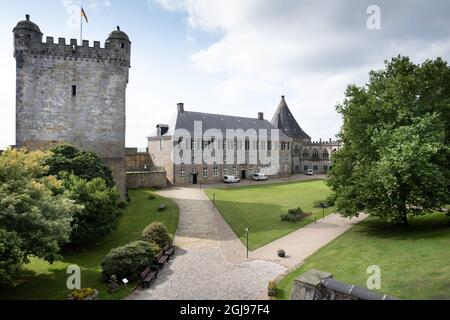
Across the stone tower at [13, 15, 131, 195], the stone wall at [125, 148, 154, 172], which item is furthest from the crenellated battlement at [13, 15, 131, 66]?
the stone wall at [125, 148, 154, 172]

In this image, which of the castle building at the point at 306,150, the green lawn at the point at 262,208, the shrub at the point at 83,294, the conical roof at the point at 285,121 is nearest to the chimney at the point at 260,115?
the conical roof at the point at 285,121

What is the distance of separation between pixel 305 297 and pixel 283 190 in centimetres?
3534

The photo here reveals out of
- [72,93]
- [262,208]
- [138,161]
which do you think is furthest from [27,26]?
[138,161]

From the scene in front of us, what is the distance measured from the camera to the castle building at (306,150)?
72.0 meters

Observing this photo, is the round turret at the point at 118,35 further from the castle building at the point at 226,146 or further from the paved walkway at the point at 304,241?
the paved walkway at the point at 304,241

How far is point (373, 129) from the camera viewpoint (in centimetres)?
2069

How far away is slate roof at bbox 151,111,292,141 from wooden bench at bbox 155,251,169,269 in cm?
3121

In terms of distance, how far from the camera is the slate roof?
4822 centimetres

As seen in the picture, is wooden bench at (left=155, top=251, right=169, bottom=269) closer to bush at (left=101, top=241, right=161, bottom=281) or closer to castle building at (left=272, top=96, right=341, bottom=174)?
bush at (left=101, top=241, right=161, bottom=281)

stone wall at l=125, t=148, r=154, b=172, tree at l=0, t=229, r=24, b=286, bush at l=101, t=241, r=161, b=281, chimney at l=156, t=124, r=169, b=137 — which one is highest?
chimney at l=156, t=124, r=169, b=137

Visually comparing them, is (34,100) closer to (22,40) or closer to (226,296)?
(22,40)

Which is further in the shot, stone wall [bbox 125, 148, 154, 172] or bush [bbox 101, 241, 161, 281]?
stone wall [bbox 125, 148, 154, 172]

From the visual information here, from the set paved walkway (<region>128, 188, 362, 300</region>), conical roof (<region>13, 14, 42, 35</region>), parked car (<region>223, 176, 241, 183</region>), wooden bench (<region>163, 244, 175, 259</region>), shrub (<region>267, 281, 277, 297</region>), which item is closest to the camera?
shrub (<region>267, 281, 277, 297</region>)

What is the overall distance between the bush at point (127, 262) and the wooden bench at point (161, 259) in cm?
33
